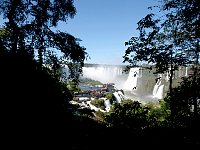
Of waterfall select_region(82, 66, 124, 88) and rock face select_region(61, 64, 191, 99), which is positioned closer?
rock face select_region(61, 64, 191, 99)

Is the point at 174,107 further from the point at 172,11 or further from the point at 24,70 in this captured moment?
the point at 24,70

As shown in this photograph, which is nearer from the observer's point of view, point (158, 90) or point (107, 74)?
point (158, 90)

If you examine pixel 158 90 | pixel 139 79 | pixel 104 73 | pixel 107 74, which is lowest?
pixel 158 90

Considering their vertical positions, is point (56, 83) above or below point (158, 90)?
above

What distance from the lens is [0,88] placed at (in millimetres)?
6660

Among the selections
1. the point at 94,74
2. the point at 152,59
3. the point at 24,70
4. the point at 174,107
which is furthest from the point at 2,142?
the point at 94,74

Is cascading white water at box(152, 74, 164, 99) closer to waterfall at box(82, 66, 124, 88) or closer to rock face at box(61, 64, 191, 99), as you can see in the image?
rock face at box(61, 64, 191, 99)

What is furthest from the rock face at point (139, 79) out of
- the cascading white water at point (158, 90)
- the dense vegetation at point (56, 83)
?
the dense vegetation at point (56, 83)

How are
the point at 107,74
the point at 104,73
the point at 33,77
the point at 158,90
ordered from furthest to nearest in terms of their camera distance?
the point at 104,73
the point at 107,74
the point at 158,90
the point at 33,77

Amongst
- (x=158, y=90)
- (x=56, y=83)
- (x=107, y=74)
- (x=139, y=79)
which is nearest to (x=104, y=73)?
(x=107, y=74)

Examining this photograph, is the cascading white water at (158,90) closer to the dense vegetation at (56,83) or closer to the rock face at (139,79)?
the rock face at (139,79)

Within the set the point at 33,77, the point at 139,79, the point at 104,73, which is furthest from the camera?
the point at 104,73

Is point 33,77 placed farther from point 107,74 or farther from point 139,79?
point 107,74

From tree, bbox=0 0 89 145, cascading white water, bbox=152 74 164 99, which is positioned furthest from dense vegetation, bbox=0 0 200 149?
cascading white water, bbox=152 74 164 99
